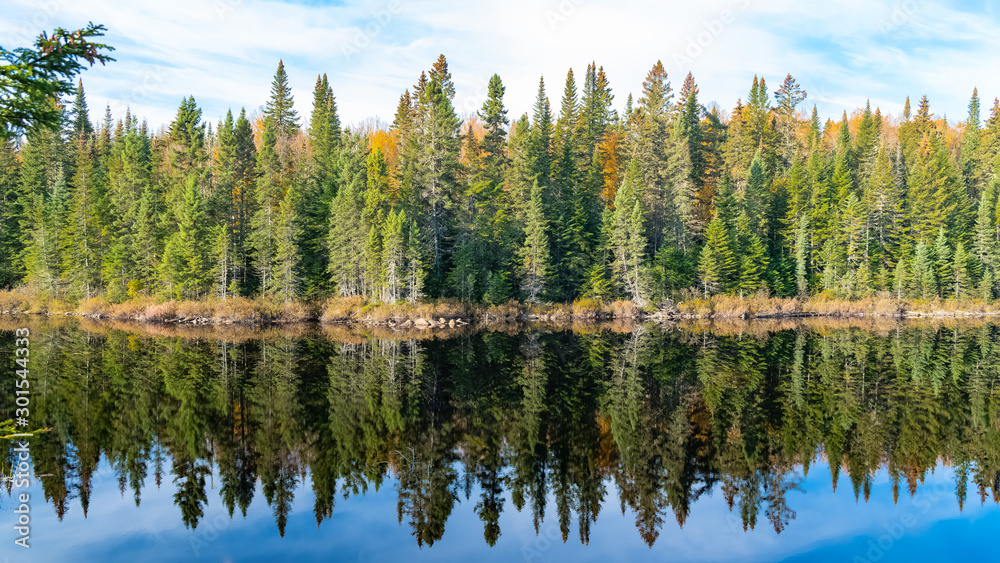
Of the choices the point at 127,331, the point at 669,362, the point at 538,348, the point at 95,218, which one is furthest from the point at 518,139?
the point at 95,218

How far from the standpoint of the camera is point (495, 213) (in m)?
57.2

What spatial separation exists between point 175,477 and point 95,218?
185ft

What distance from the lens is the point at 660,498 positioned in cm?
1235

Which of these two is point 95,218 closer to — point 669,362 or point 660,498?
point 669,362

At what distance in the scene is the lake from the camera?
35.6ft

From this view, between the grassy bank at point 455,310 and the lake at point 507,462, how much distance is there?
23.4m

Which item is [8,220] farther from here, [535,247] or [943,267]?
[943,267]

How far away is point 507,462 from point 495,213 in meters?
44.4

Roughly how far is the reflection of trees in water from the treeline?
23429mm

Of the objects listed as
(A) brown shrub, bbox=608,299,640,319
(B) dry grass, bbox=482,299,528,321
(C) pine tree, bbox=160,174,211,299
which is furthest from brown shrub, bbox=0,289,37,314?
(A) brown shrub, bbox=608,299,640,319

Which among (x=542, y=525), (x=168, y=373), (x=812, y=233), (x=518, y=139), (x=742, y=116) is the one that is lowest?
(x=542, y=525)

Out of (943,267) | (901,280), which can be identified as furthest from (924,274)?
(943,267)

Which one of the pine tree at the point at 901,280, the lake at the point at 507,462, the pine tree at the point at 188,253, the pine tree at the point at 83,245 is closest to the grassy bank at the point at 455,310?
the pine tree at the point at 901,280

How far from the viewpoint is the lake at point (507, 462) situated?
10.9 m
